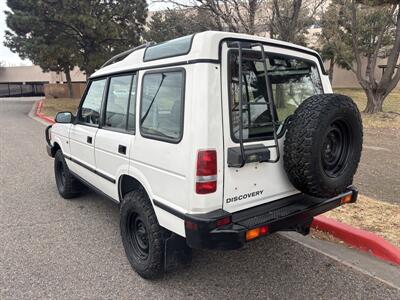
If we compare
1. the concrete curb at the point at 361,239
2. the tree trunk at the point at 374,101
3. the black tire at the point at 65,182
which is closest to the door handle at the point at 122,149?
the black tire at the point at 65,182

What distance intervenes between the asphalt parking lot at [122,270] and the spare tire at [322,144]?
33.8 inches

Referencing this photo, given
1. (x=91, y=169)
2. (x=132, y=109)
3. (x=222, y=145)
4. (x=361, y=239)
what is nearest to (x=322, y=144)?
(x=222, y=145)

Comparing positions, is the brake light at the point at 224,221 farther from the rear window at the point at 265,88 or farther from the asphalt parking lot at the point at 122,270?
the asphalt parking lot at the point at 122,270

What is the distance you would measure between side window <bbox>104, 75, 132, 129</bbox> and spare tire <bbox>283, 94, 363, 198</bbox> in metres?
1.56

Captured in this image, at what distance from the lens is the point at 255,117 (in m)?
2.68

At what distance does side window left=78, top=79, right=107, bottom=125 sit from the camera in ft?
12.6

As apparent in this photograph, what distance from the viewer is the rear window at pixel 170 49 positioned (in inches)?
97.9

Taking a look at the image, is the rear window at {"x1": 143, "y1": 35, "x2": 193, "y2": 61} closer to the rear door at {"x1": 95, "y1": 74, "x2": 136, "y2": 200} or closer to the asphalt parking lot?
the rear door at {"x1": 95, "y1": 74, "x2": 136, "y2": 200}

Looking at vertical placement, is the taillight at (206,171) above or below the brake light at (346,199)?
above

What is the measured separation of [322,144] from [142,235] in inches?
69.2

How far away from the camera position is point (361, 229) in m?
3.65

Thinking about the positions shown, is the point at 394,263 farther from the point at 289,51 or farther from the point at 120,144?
the point at 120,144

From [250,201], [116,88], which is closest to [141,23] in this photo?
[116,88]

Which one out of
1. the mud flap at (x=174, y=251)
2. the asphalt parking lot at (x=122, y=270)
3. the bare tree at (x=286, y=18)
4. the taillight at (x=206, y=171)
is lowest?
the asphalt parking lot at (x=122, y=270)
